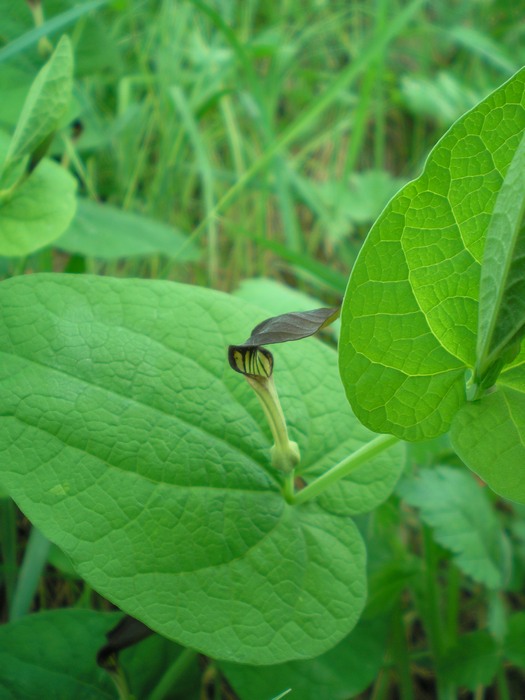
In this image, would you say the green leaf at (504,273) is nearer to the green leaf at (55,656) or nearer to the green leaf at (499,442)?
the green leaf at (499,442)

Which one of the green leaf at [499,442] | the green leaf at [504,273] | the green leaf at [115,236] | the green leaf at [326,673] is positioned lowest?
the green leaf at [326,673]

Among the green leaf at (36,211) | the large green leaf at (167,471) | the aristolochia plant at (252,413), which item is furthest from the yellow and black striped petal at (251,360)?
the green leaf at (36,211)

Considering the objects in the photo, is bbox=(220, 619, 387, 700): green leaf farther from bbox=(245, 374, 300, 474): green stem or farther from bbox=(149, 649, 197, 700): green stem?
bbox=(245, 374, 300, 474): green stem

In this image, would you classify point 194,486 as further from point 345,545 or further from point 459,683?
point 459,683

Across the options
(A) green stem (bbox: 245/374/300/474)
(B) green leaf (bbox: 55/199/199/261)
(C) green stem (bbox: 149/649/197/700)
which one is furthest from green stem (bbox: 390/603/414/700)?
(B) green leaf (bbox: 55/199/199/261)

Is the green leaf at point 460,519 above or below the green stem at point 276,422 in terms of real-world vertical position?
below

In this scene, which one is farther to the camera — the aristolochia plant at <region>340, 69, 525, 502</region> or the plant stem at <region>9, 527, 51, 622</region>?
the plant stem at <region>9, 527, 51, 622</region>
